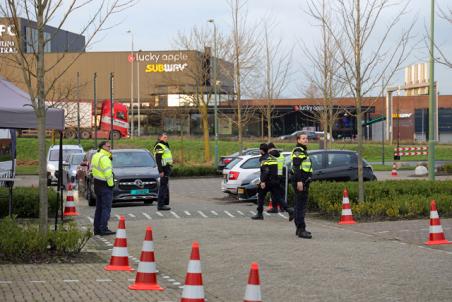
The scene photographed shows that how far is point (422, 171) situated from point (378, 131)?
45943mm

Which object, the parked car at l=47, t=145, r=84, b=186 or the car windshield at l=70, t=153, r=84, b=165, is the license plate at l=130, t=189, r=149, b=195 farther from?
the parked car at l=47, t=145, r=84, b=186

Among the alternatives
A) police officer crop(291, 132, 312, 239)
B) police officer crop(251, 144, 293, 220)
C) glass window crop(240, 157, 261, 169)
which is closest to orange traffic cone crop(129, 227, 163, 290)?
police officer crop(291, 132, 312, 239)

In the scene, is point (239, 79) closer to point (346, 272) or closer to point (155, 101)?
point (346, 272)

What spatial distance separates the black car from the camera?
76.8 ft

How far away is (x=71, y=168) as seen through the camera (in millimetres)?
32594

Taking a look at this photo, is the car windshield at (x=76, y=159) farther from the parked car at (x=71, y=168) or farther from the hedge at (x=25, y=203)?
the hedge at (x=25, y=203)

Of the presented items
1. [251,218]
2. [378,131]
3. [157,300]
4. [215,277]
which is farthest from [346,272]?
[378,131]

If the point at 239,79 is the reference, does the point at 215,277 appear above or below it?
below

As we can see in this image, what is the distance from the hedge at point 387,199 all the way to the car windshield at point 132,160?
4.41m

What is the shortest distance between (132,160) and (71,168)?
9.89 m

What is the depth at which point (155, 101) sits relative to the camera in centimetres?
8162

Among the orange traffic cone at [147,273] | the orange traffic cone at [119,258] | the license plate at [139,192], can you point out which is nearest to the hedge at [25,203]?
the license plate at [139,192]

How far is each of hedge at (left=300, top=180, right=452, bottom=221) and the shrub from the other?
7.74m

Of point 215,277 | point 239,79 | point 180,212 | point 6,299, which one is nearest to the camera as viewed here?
point 6,299
